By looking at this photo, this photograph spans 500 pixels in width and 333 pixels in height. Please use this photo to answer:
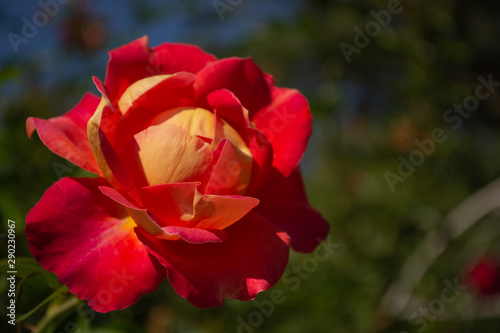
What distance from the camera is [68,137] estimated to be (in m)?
0.52

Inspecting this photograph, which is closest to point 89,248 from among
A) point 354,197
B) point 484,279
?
point 354,197

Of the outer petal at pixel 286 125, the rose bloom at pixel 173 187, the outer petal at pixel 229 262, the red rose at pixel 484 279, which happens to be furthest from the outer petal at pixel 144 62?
the red rose at pixel 484 279

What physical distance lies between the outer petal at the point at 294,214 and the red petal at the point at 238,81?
11cm

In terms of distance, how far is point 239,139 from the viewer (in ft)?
1.78

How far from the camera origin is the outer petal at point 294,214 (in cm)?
57

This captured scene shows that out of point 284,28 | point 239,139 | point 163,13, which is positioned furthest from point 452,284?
point 239,139

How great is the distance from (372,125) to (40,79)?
172 inches

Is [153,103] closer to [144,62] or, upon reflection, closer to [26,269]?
[144,62]

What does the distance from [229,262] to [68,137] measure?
231 mm

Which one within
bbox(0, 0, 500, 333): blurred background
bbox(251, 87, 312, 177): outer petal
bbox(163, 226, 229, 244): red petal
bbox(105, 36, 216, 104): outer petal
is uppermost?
bbox(105, 36, 216, 104): outer petal

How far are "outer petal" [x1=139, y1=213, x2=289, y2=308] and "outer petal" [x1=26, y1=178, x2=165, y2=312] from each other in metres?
0.02

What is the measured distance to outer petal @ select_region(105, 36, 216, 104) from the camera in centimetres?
56

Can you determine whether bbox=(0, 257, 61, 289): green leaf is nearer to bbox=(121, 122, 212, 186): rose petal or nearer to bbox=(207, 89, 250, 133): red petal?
bbox=(121, 122, 212, 186): rose petal

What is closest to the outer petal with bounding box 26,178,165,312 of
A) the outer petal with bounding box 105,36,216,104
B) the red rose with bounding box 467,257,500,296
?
the outer petal with bounding box 105,36,216,104
